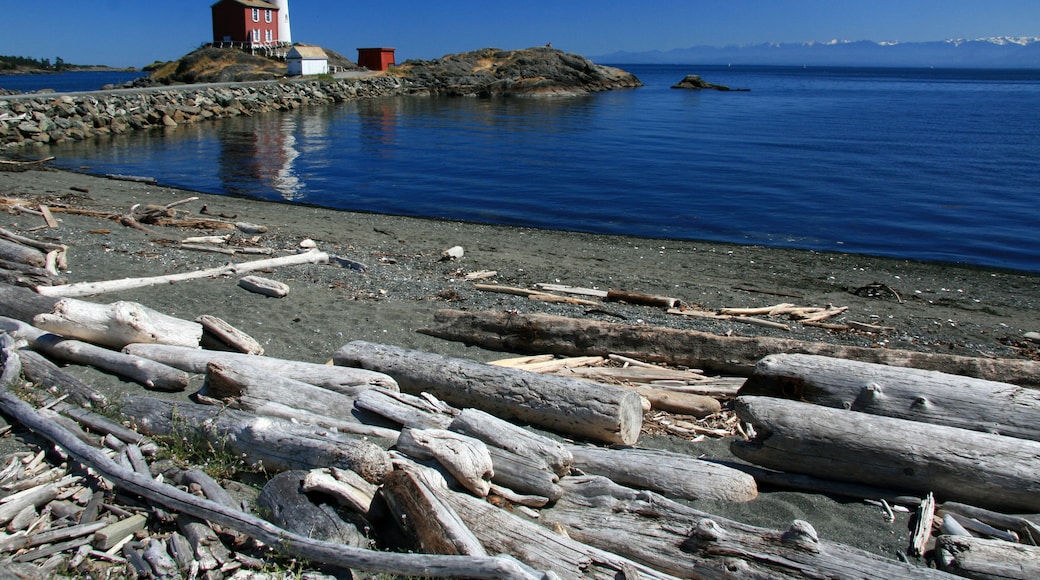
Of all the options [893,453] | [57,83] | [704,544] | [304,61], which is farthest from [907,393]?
[57,83]

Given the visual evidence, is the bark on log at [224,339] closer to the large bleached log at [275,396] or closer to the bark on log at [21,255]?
the large bleached log at [275,396]

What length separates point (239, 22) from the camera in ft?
238

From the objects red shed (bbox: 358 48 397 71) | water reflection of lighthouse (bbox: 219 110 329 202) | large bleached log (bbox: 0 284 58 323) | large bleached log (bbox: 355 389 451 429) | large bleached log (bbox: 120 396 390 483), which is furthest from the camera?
red shed (bbox: 358 48 397 71)

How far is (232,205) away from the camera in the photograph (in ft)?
65.2

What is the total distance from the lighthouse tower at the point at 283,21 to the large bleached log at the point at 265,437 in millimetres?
80480

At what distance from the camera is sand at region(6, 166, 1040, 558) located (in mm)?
7879

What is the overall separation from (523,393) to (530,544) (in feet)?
6.58

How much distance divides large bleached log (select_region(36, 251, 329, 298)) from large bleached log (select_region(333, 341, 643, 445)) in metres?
4.16

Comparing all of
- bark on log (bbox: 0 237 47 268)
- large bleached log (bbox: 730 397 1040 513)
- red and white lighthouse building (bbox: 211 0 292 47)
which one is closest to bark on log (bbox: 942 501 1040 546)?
large bleached log (bbox: 730 397 1040 513)

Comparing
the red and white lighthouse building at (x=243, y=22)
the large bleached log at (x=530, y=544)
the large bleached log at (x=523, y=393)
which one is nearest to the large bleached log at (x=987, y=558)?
the large bleached log at (x=530, y=544)

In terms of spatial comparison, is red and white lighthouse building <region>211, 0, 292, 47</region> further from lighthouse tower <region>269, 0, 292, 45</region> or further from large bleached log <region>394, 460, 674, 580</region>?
large bleached log <region>394, 460, 674, 580</region>

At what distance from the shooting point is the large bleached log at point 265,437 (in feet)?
15.0

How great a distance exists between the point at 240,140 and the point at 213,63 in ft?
101

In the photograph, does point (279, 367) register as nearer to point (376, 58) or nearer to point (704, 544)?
point (704, 544)
